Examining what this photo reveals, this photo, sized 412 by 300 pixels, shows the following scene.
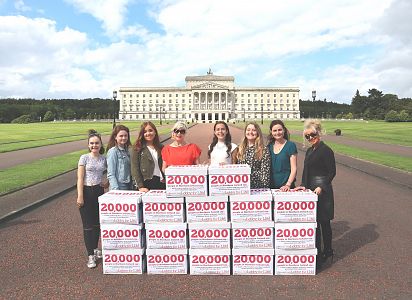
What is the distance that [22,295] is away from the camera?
17.4 feet

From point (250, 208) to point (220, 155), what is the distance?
1.29 meters

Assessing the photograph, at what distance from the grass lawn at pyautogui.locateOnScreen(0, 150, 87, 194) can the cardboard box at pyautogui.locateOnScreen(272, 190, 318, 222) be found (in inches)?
379

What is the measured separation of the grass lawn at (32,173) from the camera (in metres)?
13.3

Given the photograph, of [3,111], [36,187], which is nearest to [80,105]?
[3,111]

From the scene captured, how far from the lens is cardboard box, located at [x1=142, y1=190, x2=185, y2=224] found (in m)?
6.07

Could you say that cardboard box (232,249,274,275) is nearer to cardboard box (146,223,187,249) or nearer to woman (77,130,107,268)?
cardboard box (146,223,187,249)

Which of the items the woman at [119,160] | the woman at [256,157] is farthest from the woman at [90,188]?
the woman at [256,157]

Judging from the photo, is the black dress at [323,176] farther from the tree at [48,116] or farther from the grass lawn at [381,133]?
the tree at [48,116]

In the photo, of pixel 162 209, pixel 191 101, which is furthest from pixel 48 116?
pixel 162 209

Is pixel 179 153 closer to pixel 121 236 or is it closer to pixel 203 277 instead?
pixel 121 236

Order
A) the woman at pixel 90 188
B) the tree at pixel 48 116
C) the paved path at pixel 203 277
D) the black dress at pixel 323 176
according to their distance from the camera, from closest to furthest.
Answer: the paved path at pixel 203 277
the black dress at pixel 323 176
the woman at pixel 90 188
the tree at pixel 48 116

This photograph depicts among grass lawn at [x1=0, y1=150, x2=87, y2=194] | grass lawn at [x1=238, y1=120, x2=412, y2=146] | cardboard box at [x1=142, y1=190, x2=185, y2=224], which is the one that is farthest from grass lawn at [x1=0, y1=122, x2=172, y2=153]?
grass lawn at [x1=238, y1=120, x2=412, y2=146]

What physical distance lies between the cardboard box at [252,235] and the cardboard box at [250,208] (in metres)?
0.10

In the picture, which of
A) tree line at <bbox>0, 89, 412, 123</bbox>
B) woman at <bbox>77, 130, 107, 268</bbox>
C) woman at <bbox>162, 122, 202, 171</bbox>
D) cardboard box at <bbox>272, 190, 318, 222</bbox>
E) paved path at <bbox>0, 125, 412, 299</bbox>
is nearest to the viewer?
paved path at <bbox>0, 125, 412, 299</bbox>
